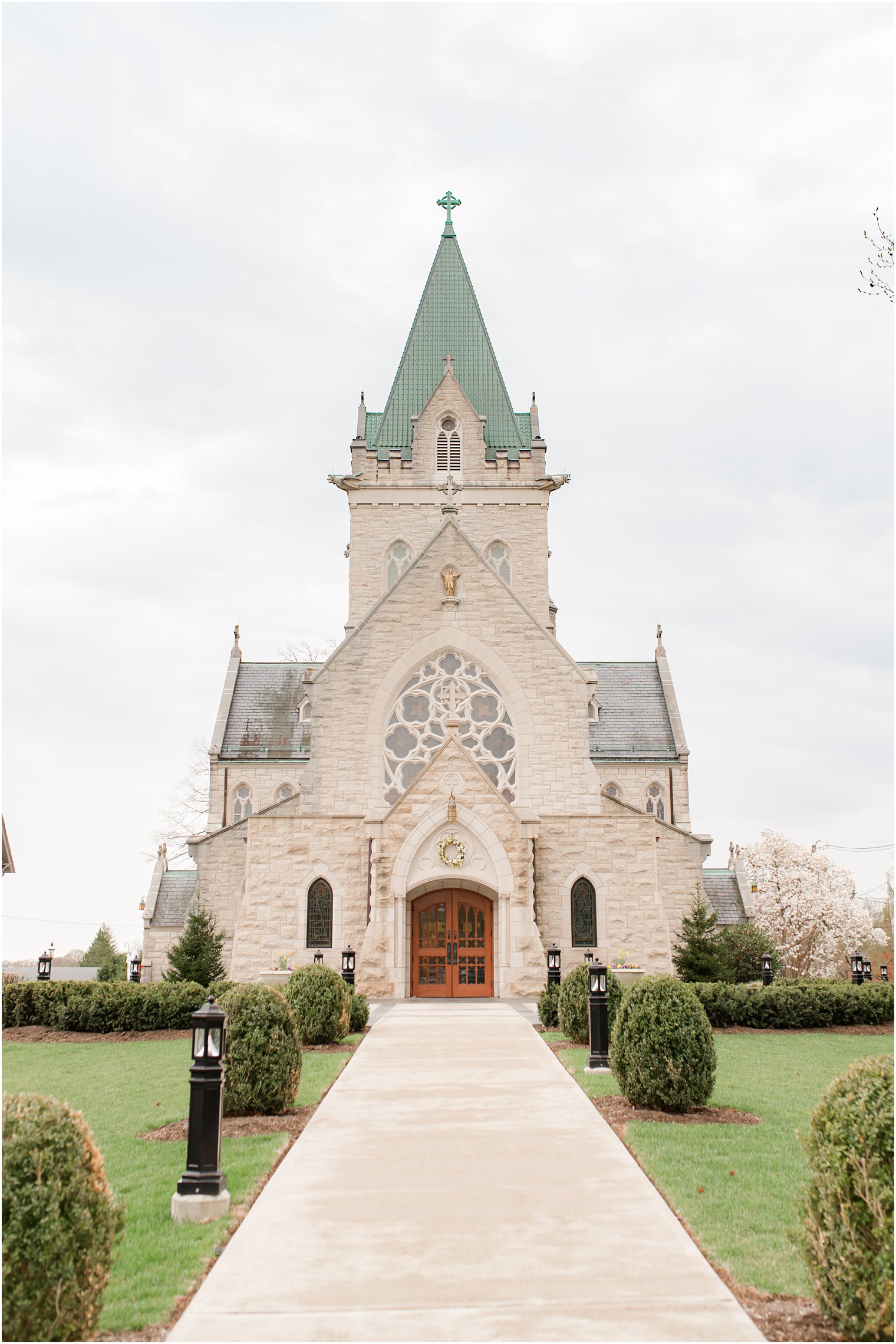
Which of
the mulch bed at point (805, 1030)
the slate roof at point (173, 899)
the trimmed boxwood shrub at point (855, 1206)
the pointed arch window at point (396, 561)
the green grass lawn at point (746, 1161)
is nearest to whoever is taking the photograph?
the trimmed boxwood shrub at point (855, 1206)

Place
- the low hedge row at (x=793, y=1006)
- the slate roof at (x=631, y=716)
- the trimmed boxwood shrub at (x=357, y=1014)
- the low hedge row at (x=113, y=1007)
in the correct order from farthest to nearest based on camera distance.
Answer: the slate roof at (x=631, y=716), the low hedge row at (x=793, y=1006), the low hedge row at (x=113, y=1007), the trimmed boxwood shrub at (x=357, y=1014)

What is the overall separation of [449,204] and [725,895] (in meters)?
32.2

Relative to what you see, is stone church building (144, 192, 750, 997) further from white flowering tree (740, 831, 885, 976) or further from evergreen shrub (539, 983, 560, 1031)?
white flowering tree (740, 831, 885, 976)

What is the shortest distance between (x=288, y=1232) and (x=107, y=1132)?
13.6ft

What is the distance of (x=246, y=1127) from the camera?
1019 cm

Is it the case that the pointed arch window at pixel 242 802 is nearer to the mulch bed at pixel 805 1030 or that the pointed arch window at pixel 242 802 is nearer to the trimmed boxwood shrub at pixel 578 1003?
the mulch bed at pixel 805 1030

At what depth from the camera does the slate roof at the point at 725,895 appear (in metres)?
35.6

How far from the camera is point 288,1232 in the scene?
6.83 metres

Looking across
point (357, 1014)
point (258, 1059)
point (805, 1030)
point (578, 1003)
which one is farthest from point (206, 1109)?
point (805, 1030)

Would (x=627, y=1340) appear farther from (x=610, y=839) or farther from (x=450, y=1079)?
(x=610, y=839)

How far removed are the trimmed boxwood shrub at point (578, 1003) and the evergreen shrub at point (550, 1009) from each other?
1.46 meters

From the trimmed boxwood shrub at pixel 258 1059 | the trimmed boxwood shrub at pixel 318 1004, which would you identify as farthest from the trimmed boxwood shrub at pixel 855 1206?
the trimmed boxwood shrub at pixel 318 1004

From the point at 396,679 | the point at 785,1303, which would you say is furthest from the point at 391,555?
the point at 785,1303

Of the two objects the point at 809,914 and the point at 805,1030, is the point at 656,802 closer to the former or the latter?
the point at 805,1030
